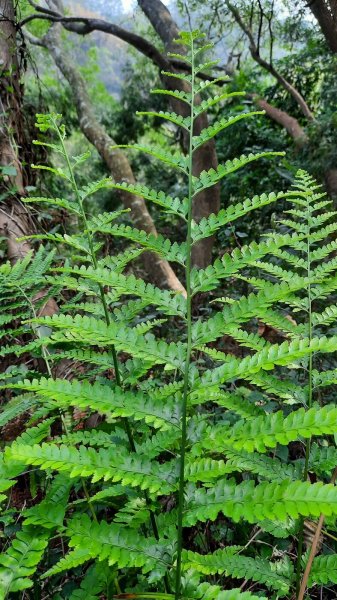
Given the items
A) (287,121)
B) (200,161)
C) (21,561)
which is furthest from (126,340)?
(287,121)

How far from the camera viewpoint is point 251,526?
1.71 metres

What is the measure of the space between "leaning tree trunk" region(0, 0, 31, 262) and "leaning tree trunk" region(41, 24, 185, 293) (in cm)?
88

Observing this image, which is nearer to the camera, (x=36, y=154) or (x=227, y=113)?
(x=36, y=154)

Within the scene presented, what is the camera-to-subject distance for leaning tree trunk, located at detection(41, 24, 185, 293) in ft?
16.9

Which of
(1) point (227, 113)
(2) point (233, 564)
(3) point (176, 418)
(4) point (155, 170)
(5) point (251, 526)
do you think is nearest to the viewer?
(3) point (176, 418)

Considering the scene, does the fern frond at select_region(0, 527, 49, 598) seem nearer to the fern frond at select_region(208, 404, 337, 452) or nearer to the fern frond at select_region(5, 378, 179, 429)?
the fern frond at select_region(5, 378, 179, 429)

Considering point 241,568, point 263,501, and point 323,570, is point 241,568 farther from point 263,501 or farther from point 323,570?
point 263,501

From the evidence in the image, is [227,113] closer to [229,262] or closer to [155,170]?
[155,170]

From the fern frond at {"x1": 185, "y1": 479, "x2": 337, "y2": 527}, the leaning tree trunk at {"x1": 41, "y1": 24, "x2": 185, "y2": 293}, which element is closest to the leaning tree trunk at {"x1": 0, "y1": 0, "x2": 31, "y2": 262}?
the leaning tree trunk at {"x1": 41, "y1": 24, "x2": 185, "y2": 293}

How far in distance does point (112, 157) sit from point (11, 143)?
2.98 meters

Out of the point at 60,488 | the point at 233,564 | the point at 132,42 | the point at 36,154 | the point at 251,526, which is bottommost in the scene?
the point at 251,526

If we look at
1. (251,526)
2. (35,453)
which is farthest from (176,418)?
(251,526)

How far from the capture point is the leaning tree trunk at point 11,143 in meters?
2.87

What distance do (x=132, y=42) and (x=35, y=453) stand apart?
6968mm
